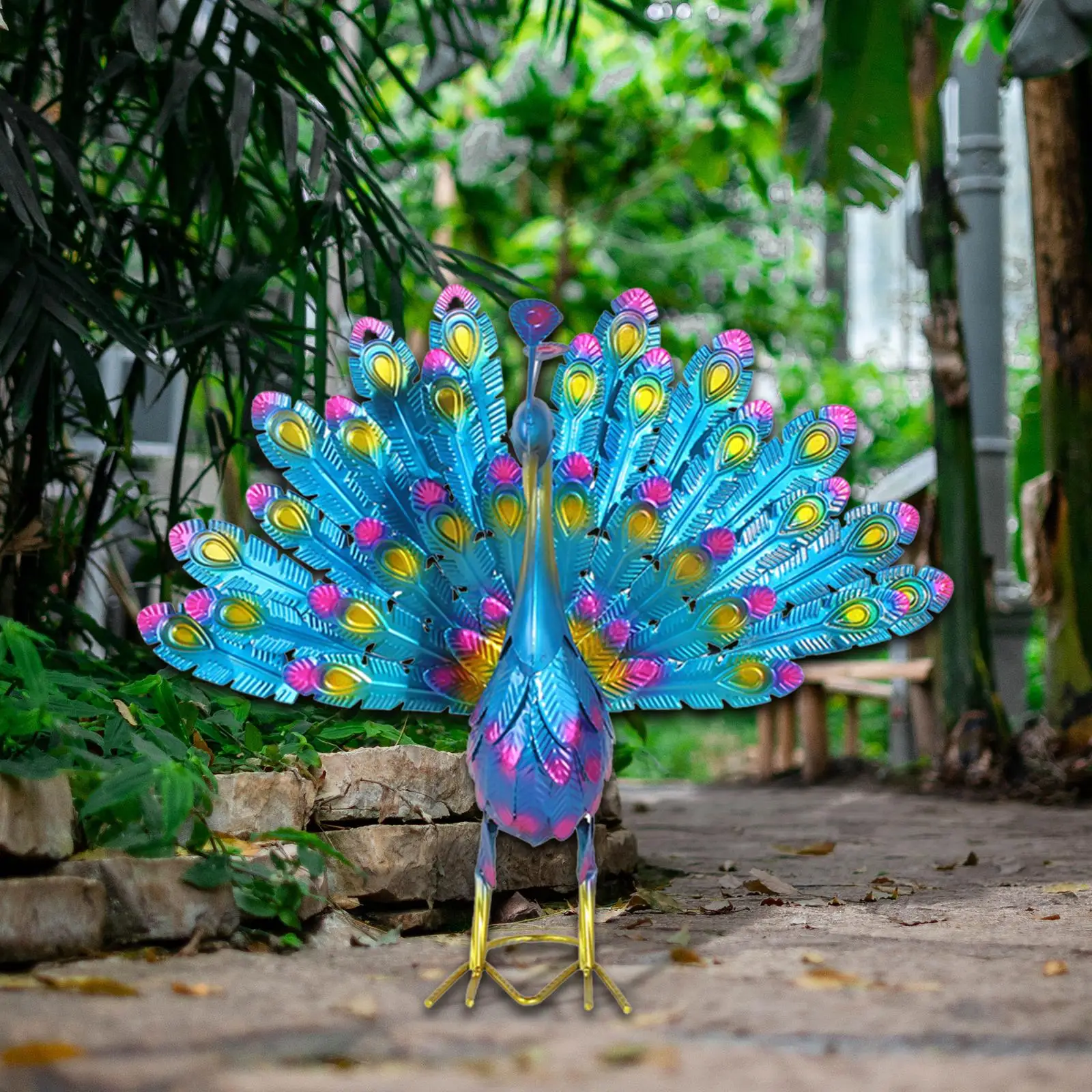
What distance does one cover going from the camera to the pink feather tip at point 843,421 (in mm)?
3729

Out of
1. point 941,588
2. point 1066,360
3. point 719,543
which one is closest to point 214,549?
point 719,543

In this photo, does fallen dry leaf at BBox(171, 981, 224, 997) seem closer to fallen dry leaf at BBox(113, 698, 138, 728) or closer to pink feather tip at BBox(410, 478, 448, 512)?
fallen dry leaf at BBox(113, 698, 138, 728)

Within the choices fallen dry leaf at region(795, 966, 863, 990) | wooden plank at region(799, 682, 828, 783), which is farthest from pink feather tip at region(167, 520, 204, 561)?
wooden plank at region(799, 682, 828, 783)

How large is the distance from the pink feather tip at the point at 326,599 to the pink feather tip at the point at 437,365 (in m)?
0.64

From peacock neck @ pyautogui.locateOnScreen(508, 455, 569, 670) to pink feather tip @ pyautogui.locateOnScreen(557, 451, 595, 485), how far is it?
0.50 m

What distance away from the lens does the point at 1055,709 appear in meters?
7.38

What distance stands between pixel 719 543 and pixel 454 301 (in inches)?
38.6

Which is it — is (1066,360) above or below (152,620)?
above

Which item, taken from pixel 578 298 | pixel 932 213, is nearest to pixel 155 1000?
pixel 932 213

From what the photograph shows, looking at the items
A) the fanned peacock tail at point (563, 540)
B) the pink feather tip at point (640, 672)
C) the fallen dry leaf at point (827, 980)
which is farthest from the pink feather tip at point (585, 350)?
the fallen dry leaf at point (827, 980)

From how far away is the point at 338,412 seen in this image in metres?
3.65

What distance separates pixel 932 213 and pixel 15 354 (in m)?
5.68

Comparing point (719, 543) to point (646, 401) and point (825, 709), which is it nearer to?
point (646, 401)

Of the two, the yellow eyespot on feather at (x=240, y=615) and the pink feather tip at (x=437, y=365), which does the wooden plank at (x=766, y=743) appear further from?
the yellow eyespot on feather at (x=240, y=615)
